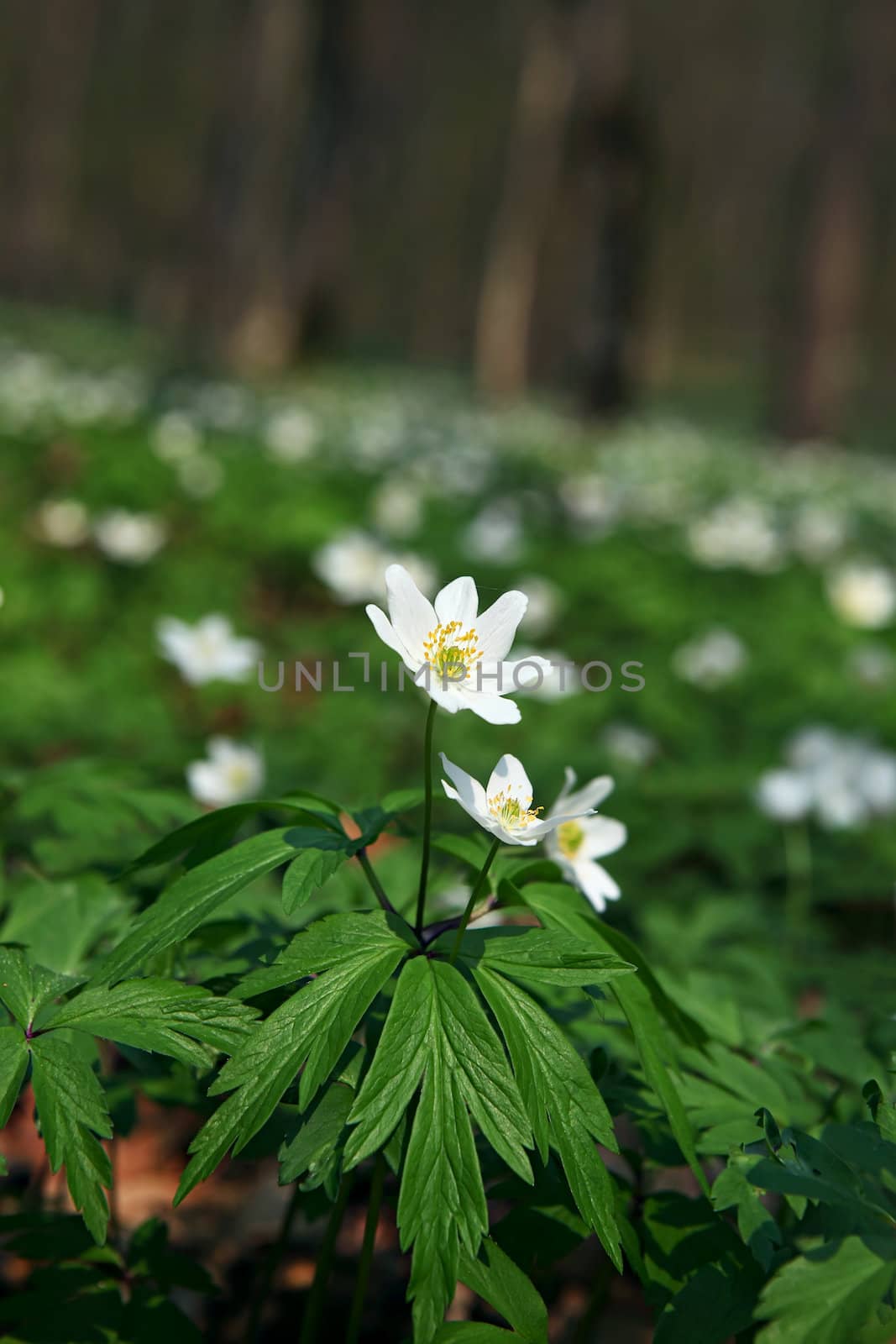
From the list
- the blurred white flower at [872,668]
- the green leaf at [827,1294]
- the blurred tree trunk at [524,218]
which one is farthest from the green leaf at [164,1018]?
the blurred tree trunk at [524,218]

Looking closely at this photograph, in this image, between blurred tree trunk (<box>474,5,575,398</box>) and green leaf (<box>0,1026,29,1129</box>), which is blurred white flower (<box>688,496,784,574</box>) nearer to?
green leaf (<box>0,1026,29,1129</box>)

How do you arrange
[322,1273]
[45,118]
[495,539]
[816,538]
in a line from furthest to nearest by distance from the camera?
[45,118] < [816,538] < [495,539] < [322,1273]

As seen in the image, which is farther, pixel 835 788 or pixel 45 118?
pixel 45 118

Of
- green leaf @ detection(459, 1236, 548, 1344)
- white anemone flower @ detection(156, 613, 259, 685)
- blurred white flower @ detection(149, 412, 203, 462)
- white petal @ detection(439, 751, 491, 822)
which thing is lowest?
blurred white flower @ detection(149, 412, 203, 462)

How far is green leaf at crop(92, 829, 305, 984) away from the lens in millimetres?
991

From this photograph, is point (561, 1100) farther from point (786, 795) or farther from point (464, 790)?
point (786, 795)

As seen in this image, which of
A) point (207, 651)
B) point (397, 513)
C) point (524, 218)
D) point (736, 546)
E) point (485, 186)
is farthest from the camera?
point (485, 186)

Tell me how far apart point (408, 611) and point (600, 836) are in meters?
0.45

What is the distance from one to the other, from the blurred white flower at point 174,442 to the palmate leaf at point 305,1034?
465 centimetres

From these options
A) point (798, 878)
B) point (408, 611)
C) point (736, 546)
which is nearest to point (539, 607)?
point (736, 546)

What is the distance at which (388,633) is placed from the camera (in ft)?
3.47

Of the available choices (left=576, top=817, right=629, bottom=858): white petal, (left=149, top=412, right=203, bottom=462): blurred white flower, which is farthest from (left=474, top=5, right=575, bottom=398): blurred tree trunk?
(left=576, top=817, right=629, bottom=858): white petal

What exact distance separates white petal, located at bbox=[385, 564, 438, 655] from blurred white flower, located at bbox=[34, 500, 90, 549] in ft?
11.2

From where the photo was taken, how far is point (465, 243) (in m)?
41.0
